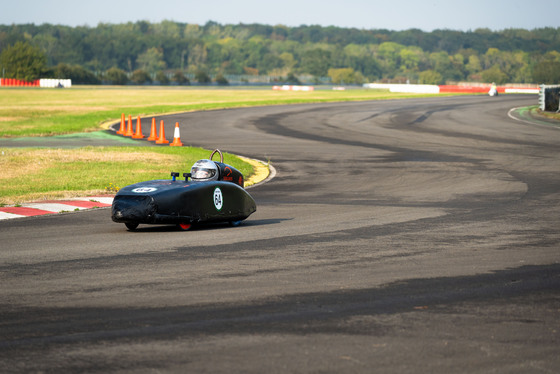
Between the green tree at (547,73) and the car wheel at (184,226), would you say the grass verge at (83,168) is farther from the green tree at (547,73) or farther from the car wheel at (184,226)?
the green tree at (547,73)

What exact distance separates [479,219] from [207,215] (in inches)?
175

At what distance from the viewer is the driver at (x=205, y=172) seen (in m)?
12.8

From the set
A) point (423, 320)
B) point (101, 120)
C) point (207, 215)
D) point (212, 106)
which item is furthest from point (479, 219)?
point (212, 106)

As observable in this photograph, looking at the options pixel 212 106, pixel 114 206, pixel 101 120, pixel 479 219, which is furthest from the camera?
pixel 212 106

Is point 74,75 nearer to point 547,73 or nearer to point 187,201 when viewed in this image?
point 547,73

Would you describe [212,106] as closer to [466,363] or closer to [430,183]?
[430,183]

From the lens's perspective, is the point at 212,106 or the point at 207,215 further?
the point at 212,106

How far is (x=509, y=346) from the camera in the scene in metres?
5.93

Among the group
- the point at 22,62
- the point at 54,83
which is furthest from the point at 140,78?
the point at 54,83

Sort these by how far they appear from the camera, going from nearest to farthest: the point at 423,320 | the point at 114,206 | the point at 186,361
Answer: the point at 186,361
the point at 423,320
the point at 114,206

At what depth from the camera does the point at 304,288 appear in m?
7.79

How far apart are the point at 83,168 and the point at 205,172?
361 inches

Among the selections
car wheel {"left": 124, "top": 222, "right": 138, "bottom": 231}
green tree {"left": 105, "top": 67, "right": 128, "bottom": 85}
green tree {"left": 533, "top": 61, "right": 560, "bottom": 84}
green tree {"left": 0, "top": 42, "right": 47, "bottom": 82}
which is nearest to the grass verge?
car wheel {"left": 124, "top": 222, "right": 138, "bottom": 231}

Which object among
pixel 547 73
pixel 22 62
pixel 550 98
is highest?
pixel 22 62
